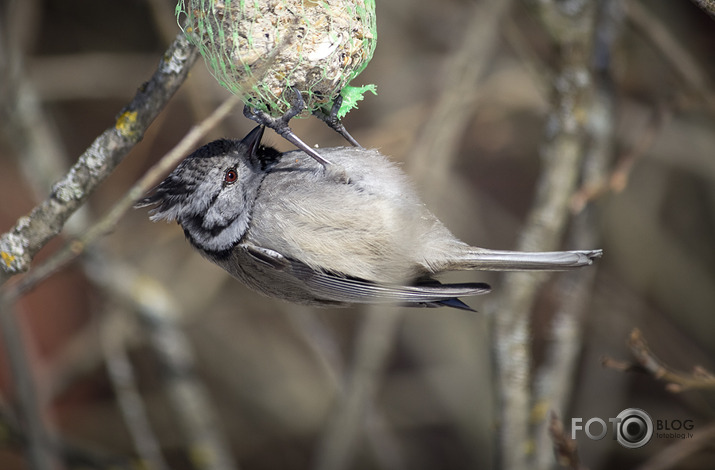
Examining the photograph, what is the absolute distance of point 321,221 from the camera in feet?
9.05

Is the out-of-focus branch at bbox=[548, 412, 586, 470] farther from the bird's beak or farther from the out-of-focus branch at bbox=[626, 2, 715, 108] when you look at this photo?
the out-of-focus branch at bbox=[626, 2, 715, 108]

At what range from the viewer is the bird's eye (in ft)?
9.13

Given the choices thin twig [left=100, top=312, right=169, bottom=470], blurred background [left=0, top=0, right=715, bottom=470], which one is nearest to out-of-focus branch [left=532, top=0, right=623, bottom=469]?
blurred background [left=0, top=0, right=715, bottom=470]

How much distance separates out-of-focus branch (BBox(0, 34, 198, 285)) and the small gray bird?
52 centimetres

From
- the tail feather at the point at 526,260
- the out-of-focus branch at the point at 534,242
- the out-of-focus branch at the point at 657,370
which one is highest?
the out-of-focus branch at the point at 534,242

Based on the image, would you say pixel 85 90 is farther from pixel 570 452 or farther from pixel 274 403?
pixel 570 452

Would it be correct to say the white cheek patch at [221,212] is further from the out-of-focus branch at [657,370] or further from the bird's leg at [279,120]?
the out-of-focus branch at [657,370]

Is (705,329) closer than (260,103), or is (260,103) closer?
(260,103)

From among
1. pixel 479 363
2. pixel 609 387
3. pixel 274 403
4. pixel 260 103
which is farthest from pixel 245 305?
pixel 260 103

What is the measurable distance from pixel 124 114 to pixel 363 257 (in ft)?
3.71

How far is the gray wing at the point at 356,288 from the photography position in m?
2.69

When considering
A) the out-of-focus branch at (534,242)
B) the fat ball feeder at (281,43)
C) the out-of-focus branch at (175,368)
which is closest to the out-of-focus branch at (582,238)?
the out-of-focus branch at (534,242)

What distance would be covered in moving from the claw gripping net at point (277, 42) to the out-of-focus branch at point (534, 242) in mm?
1269

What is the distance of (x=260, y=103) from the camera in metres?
2.38
